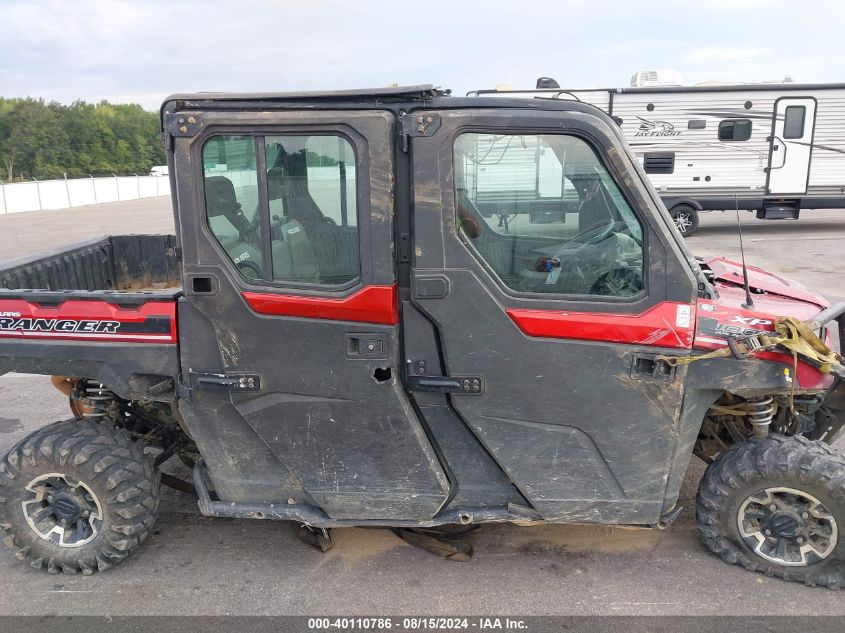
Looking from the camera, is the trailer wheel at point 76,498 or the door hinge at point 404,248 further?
the trailer wheel at point 76,498

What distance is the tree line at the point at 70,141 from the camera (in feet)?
210

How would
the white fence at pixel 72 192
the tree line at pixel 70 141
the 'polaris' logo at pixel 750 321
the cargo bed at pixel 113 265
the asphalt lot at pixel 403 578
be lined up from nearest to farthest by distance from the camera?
the 'polaris' logo at pixel 750 321
the asphalt lot at pixel 403 578
the cargo bed at pixel 113 265
the white fence at pixel 72 192
the tree line at pixel 70 141

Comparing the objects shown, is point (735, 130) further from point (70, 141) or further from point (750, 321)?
point (70, 141)

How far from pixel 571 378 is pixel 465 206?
90 cm

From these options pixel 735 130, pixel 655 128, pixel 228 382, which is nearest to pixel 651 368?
pixel 228 382

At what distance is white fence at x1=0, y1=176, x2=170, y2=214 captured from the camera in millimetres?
28767

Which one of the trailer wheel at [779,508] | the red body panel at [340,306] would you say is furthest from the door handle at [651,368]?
the red body panel at [340,306]

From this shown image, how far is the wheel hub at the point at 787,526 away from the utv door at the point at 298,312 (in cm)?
154

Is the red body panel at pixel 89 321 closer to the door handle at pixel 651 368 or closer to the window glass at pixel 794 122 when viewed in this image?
the door handle at pixel 651 368

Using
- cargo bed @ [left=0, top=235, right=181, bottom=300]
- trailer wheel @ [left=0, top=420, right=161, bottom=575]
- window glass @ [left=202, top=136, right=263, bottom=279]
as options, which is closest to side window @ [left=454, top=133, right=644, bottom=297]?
window glass @ [left=202, top=136, right=263, bottom=279]

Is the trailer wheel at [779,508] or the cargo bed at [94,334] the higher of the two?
the cargo bed at [94,334]

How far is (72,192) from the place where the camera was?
108ft

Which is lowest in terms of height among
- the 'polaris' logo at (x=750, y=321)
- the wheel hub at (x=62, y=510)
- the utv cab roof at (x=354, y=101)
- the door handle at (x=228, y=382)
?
the wheel hub at (x=62, y=510)

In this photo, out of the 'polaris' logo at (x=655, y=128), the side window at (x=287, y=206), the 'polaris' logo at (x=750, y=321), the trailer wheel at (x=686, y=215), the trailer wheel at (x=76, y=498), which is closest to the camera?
the side window at (x=287, y=206)
